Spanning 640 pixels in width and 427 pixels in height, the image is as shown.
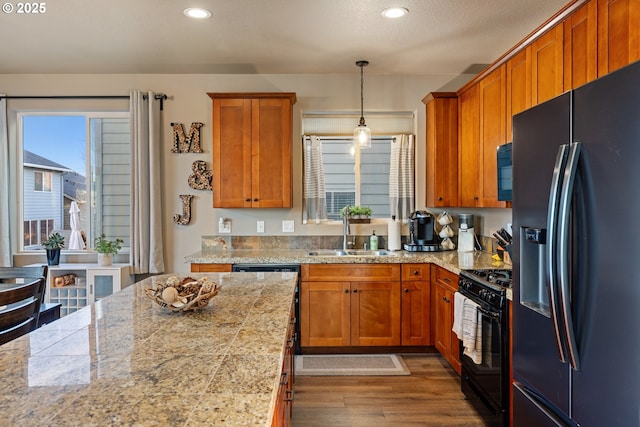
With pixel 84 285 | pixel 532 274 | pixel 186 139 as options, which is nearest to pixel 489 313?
pixel 532 274

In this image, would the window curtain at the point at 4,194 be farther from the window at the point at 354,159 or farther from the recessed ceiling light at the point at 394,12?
the recessed ceiling light at the point at 394,12

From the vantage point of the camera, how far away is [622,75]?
1.22m

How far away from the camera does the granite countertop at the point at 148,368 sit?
89 centimetres

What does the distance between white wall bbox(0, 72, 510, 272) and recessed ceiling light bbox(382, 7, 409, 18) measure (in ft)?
4.36

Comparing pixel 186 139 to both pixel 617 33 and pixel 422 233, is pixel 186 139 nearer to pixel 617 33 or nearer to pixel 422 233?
pixel 422 233

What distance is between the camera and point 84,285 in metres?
3.96

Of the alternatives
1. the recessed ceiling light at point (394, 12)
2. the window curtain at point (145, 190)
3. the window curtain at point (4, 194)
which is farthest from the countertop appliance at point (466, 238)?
the window curtain at point (4, 194)

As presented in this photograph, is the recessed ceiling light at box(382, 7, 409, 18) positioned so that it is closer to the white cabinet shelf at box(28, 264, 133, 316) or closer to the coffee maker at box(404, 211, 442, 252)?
the coffee maker at box(404, 211, 442, 252)

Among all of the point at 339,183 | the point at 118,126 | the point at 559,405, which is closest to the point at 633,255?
the point at 559,405

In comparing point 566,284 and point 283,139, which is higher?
point 283,139

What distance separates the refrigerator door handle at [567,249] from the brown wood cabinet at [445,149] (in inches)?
98.8

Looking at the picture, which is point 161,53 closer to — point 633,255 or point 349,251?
point 349,251

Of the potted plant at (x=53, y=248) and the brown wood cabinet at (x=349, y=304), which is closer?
the brown wood cabinet at (x=349, y=304)

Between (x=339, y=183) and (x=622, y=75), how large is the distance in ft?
10.5
